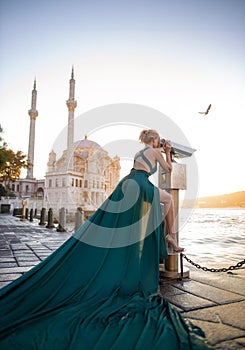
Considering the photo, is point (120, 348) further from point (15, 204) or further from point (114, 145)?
point (15, 204)

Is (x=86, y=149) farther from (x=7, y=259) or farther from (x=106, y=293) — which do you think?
(x=106, y=293)

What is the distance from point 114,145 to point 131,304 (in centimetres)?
329

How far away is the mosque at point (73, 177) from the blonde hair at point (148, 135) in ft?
148

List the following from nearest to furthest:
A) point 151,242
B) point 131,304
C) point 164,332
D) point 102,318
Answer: point 164,332 → point 102,318 → point 131,304 → point 151,242

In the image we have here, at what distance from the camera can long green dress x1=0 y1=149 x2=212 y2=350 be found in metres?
1.46

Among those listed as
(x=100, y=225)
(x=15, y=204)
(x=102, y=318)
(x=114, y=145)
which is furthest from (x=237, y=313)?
(x=15, y=204)

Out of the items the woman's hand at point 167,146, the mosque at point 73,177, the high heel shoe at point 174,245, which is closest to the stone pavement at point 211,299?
the high heel shoe at point 174,245

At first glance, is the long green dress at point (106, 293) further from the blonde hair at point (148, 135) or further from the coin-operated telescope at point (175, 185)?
the coin-operated telescope at point (175, 185)

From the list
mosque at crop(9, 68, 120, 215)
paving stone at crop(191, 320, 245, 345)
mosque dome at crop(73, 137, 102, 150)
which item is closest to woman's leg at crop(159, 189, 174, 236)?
paving stone at crop(191, 320, 245, 345)

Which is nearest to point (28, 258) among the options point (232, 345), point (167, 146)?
point (167, 146)

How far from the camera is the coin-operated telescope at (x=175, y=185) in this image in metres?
2.96

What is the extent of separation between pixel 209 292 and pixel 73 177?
5092 centimetres

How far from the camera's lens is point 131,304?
6.11ft

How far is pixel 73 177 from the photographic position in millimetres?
52281
